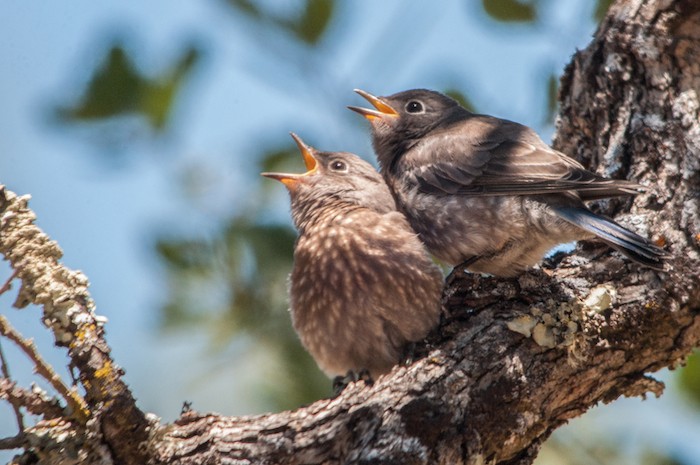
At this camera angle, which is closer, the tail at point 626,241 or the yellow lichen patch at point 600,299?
the tail at point 626,241

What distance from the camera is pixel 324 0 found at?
5.27m

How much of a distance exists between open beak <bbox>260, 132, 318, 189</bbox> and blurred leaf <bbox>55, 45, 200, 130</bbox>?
0.76 m

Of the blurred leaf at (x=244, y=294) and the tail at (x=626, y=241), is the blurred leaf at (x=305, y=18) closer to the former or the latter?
the blurred leaf at (x=244, y=294)

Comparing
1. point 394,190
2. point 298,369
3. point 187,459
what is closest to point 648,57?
point 394,190

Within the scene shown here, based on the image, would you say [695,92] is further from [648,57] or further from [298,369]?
[298,369]

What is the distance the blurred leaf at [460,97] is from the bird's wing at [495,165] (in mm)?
486

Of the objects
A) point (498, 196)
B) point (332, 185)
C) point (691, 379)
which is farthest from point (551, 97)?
point (691, 379)

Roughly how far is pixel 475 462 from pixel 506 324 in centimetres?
68

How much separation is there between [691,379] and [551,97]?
1937 mm

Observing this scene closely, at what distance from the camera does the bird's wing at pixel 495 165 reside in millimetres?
4562

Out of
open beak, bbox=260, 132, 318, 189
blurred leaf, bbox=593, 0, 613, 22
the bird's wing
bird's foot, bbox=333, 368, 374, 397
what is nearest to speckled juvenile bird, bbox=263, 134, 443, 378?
bird's foot, bbox=333, 368, 374, 397

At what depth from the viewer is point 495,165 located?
4906 millimetres

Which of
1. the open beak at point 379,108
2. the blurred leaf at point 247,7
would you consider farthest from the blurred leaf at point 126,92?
the open beak at point 379,108

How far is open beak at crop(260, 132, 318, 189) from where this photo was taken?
17.6 ft
